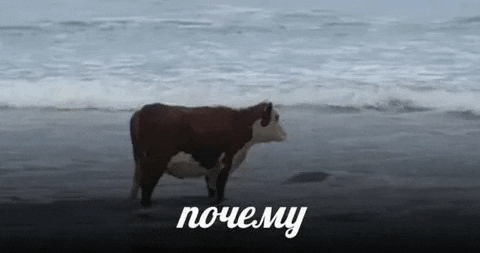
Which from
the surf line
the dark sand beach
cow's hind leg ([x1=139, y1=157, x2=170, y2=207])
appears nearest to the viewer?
the dark sand beach

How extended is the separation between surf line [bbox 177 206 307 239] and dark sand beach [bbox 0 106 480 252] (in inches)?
1.5

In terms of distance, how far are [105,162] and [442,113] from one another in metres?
2.72

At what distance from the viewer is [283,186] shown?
4.36 metres

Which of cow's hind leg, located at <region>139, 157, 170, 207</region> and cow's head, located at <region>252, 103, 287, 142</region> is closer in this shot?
cow's hind leg, located at <region>139, 157, 170, 207</region>

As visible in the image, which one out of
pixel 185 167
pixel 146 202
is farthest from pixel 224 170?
pixel 146 202

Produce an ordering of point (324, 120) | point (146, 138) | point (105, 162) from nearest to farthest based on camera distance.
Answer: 1. point (146, 138)
2. point (105, 162)
3. point (324, 120)

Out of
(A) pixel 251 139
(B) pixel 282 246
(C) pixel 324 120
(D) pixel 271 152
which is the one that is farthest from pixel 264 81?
(B) pixel 282 246

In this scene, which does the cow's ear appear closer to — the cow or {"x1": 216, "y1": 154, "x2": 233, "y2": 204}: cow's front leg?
the cow

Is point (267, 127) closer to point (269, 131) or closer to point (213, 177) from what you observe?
point (269, 131)

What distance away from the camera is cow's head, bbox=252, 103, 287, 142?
397 cm

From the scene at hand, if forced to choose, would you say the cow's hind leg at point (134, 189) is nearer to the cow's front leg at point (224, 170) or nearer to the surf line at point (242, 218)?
the surf line at point (242, 218)

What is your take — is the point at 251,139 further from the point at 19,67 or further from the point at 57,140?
the point at 19,67

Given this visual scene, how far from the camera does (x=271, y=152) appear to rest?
4.99 meters

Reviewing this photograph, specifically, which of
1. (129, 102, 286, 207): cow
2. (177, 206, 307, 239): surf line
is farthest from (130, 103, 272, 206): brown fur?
(177, 206, 307, 239): surf line
